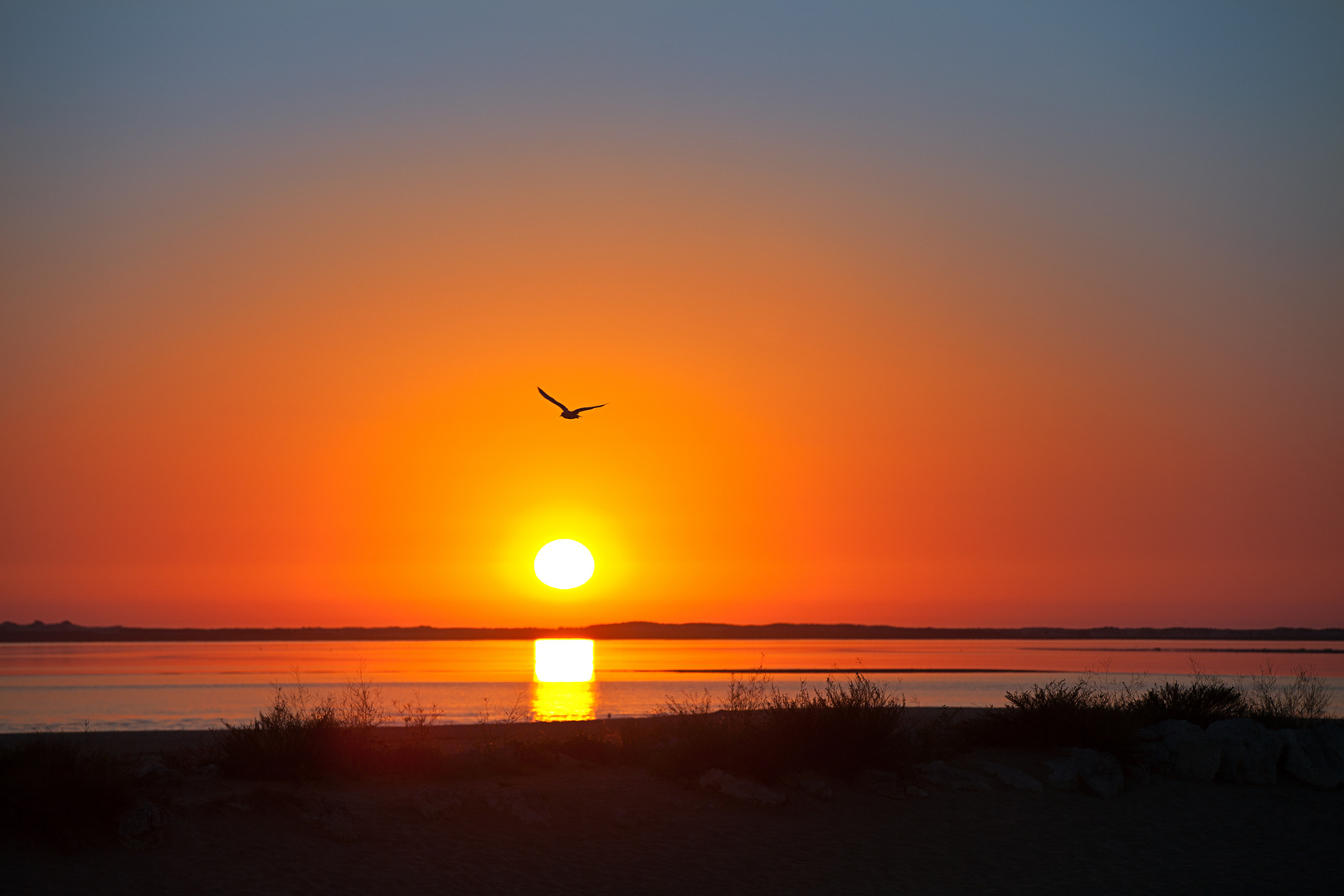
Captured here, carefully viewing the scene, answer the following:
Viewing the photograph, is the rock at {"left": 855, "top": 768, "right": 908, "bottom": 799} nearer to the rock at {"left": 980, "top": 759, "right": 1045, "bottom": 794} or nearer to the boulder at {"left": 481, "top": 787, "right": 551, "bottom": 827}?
the rock at {"left": 980, "top": 759, "right": 1045, "bottom": 794}

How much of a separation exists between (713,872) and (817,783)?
3133 millimetres

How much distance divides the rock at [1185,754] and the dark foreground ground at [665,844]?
A: 1.09 m

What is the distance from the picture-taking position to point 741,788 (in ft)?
46.2

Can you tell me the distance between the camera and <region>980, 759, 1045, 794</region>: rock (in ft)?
50.0

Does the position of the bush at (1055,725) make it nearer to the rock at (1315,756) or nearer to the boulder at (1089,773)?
the boulder at (1089,773)

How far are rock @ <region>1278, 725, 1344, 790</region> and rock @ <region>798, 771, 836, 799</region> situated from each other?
750 centimetres

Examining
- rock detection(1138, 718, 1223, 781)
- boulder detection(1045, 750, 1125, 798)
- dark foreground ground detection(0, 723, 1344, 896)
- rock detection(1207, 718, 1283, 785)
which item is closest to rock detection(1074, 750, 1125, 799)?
boulder detection(1045, 750, 1125, 798)

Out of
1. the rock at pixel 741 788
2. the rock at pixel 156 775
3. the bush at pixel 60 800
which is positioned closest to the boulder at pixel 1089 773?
the rock at pixel 741 788

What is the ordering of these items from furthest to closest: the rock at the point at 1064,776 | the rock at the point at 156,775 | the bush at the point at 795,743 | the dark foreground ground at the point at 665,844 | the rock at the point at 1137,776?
1. the rock at the point at 1137,776
2. the rock at the point at 1064,776
3. the bush at the point at 795,743
4. the rock at the point at 156,775
5. the dark foreground ground at the point at 665,844

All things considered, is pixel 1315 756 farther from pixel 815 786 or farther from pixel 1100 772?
pixel 815 786

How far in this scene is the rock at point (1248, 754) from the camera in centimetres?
1645

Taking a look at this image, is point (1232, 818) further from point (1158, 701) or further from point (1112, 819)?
point (1158, 701)

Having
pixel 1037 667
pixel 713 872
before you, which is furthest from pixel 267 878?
pixel 1037 667

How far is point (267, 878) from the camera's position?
35.0 ft
